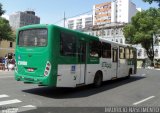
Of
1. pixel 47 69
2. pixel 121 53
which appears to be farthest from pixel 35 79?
pixel 121 53

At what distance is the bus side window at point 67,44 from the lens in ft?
36.7

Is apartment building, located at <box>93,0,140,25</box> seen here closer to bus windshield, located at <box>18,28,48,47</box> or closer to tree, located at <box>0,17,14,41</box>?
tree, located at <box>0,17,14,41</box>

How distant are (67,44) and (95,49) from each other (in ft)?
9.64

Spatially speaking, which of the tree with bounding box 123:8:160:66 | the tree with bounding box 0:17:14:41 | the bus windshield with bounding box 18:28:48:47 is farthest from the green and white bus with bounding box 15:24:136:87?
the tree with bounding box 123:8:160:66

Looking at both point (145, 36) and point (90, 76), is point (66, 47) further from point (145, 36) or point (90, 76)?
point (145, 36)

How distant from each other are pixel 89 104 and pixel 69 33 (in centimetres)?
357

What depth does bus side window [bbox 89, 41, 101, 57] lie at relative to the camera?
13581 mm

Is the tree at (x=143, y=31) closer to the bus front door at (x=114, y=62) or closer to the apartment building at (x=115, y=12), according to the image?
the bus front door at (x=114, y=62)

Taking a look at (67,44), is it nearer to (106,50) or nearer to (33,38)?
(33,38)

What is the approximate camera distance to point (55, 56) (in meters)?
10.7

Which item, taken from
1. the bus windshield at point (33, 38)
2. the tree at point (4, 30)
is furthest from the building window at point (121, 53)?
the tree at point (4, 30)

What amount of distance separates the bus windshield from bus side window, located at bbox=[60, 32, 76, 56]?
2.53 ft

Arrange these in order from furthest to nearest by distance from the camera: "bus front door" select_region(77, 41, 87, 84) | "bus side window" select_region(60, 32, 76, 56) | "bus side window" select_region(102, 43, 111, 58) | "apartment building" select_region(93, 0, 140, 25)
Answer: "apartment building" select_region(93, 0, 140, 25)
"bus side window" select_region(102, 43, 111, 58)
"bus front door" select_region(77, 41, 87, 84)
"bus side window" select_region(60, 32, 76, 56)

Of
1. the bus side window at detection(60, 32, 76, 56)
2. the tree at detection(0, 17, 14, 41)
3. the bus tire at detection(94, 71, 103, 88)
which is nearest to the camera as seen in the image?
the bus side window at detection(60, 32, 76, 56)
